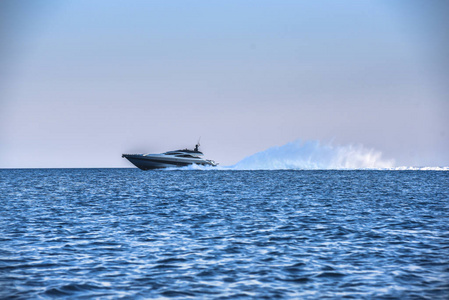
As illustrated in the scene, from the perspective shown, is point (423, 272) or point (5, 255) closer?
point (423, 272)

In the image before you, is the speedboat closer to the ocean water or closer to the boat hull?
the boat hull

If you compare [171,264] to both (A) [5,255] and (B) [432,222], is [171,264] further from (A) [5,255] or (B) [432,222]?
(B) [432,222]

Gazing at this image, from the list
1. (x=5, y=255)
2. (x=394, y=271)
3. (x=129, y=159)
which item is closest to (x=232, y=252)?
(x=394, y=271)

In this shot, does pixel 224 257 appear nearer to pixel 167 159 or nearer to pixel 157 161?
pixel 167 159

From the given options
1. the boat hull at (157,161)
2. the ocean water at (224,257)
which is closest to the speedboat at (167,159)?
Answer: the boat hull at (157,161)

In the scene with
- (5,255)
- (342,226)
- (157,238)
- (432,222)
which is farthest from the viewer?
(432,222)

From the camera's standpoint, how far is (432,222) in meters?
28.2

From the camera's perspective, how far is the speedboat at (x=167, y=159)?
15875 centimetres

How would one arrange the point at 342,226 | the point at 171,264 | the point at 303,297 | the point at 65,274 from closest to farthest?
the point at 303,297 < the point at 65,274 < the point at 171,264 < the point at 342,226

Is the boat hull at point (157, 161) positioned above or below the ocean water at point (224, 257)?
above

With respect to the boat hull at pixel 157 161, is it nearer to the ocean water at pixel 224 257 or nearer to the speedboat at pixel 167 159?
the speedboat at pixel 167 159

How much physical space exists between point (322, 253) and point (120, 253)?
7719 millimetres

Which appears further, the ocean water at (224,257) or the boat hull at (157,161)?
the boat hull at (157,161)

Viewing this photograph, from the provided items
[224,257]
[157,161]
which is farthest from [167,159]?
[224,257]
